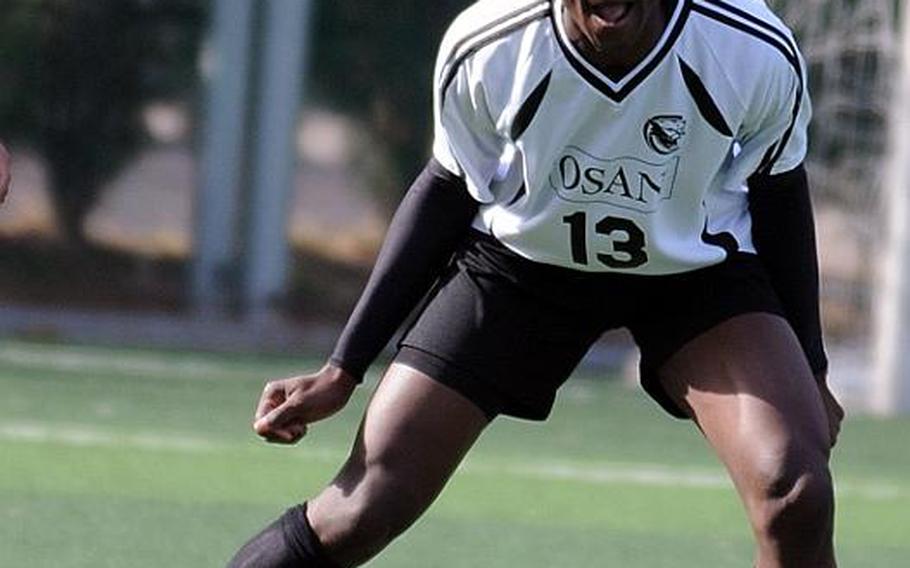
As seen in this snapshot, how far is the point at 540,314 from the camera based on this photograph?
522cm

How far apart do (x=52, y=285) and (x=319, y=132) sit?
1.84m

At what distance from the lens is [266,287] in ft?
50.0

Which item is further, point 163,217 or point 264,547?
point 163,217

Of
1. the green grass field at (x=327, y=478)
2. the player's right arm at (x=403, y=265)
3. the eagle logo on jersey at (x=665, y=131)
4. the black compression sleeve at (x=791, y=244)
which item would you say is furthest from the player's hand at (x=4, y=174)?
the green grass field at (x=327, y=478)

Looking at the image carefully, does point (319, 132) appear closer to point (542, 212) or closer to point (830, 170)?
point (830, 170)

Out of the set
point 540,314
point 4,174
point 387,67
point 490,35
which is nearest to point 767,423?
point 540,314

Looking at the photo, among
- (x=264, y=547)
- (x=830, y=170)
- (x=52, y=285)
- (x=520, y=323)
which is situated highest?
(x=520, y=323)

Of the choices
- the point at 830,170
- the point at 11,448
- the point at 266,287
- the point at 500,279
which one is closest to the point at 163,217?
the point at 266,287

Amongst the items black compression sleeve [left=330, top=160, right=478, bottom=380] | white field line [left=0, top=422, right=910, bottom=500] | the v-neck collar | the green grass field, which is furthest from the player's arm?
white field line [left=0, top=422, right=910, bottom=500]

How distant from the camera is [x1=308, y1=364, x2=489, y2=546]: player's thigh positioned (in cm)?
501

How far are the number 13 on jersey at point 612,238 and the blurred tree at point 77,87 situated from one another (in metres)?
10.2

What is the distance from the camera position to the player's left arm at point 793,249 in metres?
5.21

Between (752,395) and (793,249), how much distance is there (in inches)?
15.9

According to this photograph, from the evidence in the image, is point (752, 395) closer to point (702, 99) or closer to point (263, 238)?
point (702, 99)
